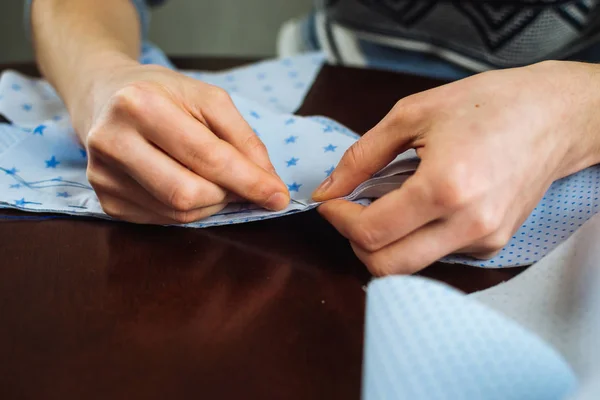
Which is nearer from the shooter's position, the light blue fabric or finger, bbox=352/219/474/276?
the light blue fabric

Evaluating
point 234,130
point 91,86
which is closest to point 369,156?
point 234,130

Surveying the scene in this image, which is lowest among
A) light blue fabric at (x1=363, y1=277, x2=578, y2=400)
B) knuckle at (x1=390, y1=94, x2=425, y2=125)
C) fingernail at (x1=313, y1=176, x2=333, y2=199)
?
fingernail at (x1=313, y1=176, x2=333, y2=199)

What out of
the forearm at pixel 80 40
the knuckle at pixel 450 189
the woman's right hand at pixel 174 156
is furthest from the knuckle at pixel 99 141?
the knuckle at pixel 450 189

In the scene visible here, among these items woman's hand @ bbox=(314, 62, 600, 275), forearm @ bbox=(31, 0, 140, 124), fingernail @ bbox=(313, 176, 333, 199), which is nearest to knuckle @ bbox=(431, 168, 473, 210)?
woman's hand @ bbox=(314, 62, 600, 275)

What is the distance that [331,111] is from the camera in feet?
2.12

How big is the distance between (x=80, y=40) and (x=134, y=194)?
264mm

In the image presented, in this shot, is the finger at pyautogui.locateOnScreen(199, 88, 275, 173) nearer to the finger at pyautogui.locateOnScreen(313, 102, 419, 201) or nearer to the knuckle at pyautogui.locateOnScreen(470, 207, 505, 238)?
the finger at pyautogui.locateOnScreen(313, 102, 419, 201)

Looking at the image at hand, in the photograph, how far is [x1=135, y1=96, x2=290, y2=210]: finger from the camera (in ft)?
1.33

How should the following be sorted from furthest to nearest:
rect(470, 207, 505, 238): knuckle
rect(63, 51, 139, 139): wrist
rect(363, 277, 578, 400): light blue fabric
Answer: rect(63, 51, 139, 139): wrist, rect(470, 207, 505, 238): knuckle, rect(363, 277, 578, 400): light blue fabric

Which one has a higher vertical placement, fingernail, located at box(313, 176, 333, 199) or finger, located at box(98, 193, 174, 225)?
fingernail, located at box(313, 176, 333, 199)

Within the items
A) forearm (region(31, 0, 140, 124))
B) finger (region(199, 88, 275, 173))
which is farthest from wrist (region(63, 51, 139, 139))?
finger (region(199, 88, 275, 173))

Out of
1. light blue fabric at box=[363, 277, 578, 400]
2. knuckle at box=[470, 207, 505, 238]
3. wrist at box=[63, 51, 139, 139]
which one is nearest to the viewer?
light blue fabric at box=[363, 277, 578, 400]

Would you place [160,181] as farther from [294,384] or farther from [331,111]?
[331,111]

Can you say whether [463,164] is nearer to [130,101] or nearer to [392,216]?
[392,216]
